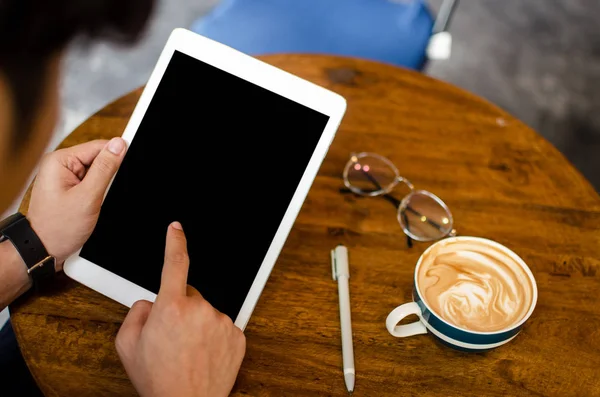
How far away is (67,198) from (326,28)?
850mm

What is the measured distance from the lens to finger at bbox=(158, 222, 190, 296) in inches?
27.4

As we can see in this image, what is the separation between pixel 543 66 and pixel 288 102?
1.82m

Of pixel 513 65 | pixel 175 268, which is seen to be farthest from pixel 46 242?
pixel 513 65

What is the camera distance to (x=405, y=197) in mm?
961

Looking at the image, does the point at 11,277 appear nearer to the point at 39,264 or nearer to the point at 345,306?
the point at 39,264

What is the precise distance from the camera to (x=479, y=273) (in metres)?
0.78

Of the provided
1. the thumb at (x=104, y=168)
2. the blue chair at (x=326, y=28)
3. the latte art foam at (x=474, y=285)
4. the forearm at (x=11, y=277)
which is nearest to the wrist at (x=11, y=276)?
the forearm at (x=11, y=277)

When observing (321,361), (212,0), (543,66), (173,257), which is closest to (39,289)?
(173,257)

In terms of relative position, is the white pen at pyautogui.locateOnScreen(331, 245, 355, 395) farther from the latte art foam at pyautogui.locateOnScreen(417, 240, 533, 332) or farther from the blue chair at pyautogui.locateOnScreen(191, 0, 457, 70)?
the blue chair at pyautogui.locateOnScreen(191, 0, 457, 70)

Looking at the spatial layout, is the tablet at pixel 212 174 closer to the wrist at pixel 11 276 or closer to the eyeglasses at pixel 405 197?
the wrist at pixel 11 276

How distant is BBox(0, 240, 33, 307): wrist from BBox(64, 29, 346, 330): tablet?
0.21 feet

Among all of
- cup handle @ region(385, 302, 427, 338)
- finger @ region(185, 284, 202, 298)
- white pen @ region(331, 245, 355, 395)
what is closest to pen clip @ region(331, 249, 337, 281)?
white pen @ region(331, 245, 355, 395)

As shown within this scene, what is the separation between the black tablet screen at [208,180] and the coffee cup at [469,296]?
0.22 metres

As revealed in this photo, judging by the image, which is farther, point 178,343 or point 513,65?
point 513,65
